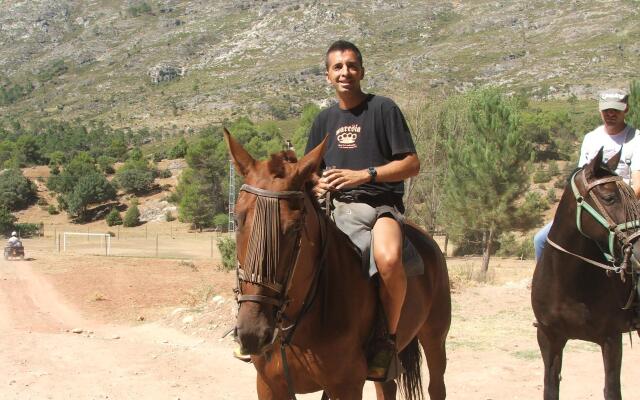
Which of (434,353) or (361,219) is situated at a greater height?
(361,219)

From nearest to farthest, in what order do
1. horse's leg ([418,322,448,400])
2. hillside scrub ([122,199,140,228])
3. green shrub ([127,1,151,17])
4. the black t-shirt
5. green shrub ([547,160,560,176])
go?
the black t-shirt, horse's leg ([418,322,448,400]), green shrub ([547,160,560,176]), hillside scrub ([122,199,140,228]), green shrub ([127,1,151,17])

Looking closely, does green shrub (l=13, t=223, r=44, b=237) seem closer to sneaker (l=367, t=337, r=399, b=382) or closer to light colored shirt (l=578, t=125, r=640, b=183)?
light colored shirt (l=578, t=125, r=640, b=183)

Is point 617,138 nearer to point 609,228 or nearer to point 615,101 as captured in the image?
point 615,101

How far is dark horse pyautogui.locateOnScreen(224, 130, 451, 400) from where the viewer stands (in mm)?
2660

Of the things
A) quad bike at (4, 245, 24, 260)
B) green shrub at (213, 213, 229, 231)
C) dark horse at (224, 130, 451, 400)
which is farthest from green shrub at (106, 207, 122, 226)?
dark horse at (224, 130, 451, 400)

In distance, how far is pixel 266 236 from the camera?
2.65 meters

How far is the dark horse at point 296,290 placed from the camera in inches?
105

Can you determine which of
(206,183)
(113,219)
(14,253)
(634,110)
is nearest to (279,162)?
(634,110)

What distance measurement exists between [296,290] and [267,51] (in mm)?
125877

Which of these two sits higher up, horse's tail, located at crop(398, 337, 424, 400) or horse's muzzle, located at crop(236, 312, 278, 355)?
horse's muzzle, located at crop(236, 312, 278, 355)

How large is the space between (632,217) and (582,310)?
92 centimetres

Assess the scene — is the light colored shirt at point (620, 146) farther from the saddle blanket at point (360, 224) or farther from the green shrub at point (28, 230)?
the green shrub at point (28, 230)

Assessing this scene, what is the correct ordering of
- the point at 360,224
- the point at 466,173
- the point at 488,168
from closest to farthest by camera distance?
the point at 360,224 → the point at 488,168 → the point at 466,173

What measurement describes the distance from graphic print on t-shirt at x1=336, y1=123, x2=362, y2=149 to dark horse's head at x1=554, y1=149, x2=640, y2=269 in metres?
2.06
